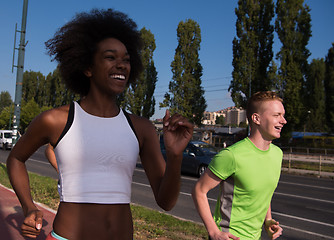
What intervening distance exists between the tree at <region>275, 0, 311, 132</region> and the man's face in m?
27.3

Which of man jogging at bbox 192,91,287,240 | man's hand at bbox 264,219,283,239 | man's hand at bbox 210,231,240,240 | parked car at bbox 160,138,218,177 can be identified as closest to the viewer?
man's hand at bbox 210,231,240,240

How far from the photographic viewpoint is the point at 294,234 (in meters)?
6.50

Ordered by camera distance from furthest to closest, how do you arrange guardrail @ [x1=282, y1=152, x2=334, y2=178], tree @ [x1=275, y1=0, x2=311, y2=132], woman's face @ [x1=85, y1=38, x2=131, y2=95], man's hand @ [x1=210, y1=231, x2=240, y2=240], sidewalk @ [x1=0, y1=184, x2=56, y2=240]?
tree @ [x1=275, y1=0, x2=311, y2=132]
guardrail @ [x1=282, y1=152, x2=334, y2=178]
sidewalk @ [x1=0, y1=184, x2=56, y2=240]
man's hand @ [x1=210, y1=231, x2=240, y2=240]
woman's face @ [x1=85, y1=38, x2=131, y2=95]

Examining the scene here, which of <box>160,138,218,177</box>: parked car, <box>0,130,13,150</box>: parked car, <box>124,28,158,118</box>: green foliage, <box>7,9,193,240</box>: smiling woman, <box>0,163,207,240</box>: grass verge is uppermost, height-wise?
<box>124,28,158,118</box>: green foliage

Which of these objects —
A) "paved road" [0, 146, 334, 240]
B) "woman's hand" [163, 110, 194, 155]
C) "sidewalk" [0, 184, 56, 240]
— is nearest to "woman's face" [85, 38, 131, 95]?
"woman's hand" [163, 110, 194, 155]

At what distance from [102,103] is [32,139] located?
1.36 ft

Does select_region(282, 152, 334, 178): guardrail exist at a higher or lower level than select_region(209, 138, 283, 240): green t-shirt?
lower

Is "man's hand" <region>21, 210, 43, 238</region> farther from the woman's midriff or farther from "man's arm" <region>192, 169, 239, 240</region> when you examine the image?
"man's arm" <region>192, 169, 239, 240</region>

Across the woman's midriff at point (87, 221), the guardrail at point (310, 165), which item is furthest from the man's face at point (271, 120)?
the guardrail at point (310, 165)

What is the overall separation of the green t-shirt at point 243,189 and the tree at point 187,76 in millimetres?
34781

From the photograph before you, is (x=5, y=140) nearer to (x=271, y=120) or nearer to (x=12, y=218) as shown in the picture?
(x=12, y=218)

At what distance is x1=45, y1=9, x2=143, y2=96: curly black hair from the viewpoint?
84.0 inches

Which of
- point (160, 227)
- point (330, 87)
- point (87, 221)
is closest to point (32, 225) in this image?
point (87, 221)

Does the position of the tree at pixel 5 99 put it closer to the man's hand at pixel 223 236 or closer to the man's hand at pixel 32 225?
the man's hand at pixel 223 236
